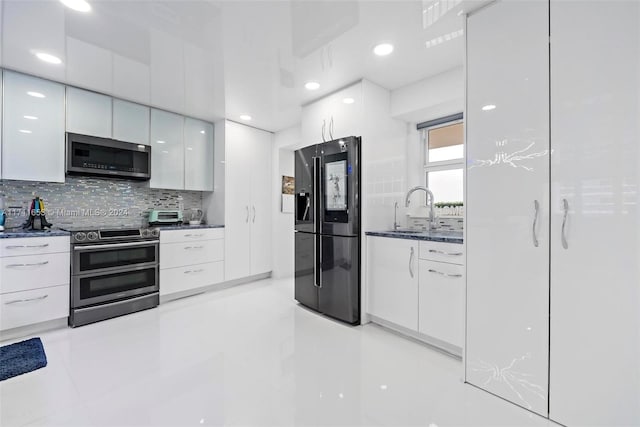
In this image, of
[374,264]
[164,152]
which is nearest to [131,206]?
[164,152]

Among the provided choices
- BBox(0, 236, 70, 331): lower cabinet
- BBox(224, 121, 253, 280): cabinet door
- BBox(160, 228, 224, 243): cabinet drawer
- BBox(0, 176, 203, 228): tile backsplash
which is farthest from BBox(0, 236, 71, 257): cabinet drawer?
BBox(224, 121, 253, 280): cabinet door

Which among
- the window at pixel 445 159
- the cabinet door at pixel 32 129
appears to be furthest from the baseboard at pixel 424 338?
the cabinet door at pixel 32 129

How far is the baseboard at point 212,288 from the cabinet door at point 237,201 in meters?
0.12

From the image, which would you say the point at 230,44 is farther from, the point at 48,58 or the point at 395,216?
the point at 395,216

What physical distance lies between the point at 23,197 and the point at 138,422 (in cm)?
281

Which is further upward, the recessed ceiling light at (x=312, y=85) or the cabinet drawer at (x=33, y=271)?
the recessed ceiling light at (x=312, y=85)

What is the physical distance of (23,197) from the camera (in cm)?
287

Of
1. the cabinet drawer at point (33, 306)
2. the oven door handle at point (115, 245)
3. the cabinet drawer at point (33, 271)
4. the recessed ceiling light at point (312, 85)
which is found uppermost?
the recessed ceiling light at point (312, 85)

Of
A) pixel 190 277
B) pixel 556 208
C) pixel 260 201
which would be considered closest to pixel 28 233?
pixel 190 277

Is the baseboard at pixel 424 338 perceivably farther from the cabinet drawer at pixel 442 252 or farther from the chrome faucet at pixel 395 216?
the chrome faucet at pixel 395 216

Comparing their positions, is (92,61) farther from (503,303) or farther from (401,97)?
(503,303)

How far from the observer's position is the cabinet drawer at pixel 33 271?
236 cm

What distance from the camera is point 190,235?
3.56 m

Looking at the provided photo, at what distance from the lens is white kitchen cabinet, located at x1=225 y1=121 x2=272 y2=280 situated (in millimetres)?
4000
